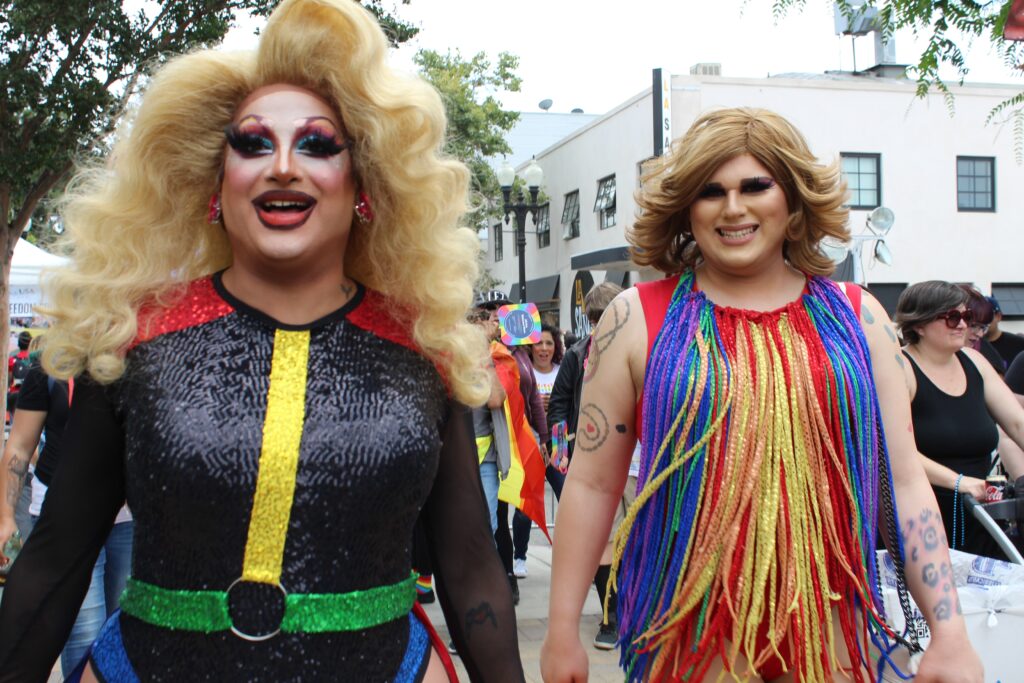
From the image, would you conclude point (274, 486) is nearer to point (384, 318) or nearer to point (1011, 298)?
point (384, 318)

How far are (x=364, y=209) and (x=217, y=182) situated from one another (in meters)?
0.30

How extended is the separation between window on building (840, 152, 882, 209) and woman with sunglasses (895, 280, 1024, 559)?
60.8 ft

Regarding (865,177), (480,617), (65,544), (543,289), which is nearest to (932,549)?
(480,617)

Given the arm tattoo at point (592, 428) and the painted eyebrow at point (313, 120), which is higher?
the painted eyebrow at point (313, 120)

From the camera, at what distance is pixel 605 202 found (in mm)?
25578

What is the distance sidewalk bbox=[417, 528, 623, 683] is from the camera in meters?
5.24

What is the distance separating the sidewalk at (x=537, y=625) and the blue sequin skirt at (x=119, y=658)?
110 inches

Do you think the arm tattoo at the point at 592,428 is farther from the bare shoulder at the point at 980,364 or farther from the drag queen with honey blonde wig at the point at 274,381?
the bare shoulder at the point at 980,364

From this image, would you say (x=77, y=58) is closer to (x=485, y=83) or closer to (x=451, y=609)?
(x=451, y=609)

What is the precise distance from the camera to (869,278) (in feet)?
73.0

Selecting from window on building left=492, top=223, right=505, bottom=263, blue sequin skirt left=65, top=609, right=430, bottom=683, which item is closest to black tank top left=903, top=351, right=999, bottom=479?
blue sequin skirt left=65, top=609, right=430, bottom=683

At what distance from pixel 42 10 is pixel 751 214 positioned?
8680 mm

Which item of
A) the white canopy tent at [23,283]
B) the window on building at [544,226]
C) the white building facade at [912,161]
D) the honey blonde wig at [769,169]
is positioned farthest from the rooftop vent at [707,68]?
the honey blonde wig at [769,169]

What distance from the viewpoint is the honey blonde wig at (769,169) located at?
8.58 feet
